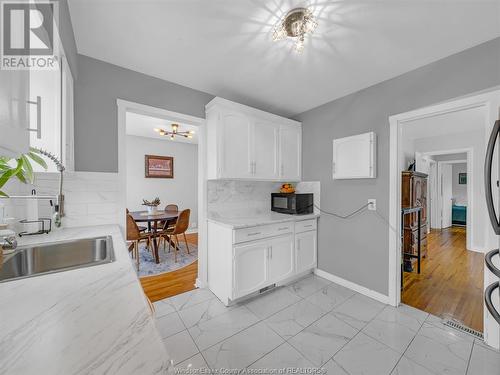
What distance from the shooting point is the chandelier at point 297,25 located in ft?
4.46

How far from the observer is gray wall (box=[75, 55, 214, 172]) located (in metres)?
1.81

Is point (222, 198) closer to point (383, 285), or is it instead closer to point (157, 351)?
point (383, 285)

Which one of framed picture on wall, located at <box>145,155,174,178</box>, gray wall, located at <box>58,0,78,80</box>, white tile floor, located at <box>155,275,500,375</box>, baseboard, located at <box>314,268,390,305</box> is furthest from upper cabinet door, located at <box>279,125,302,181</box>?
framed picture on wall, located at <box>145,155,174,178</box>

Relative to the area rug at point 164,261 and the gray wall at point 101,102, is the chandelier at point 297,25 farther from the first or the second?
the area rug at point 164,261

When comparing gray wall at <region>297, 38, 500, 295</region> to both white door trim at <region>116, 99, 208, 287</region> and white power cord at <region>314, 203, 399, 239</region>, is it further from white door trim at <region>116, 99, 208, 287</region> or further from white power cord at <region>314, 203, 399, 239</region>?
white door trim at <region>116, 99, 208, 287</region>

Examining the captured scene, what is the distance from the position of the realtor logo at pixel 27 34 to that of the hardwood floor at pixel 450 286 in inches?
135

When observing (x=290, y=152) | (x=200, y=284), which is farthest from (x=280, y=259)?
(x=290, y=152)

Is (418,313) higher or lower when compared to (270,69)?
lower

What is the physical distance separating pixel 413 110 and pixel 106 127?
2913 millimetres

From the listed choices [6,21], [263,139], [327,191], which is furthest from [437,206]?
[6,21]

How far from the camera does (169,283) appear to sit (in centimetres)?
261

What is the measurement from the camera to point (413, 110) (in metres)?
1.99

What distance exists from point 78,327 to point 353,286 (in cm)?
268

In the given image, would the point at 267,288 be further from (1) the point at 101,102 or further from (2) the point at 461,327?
(1) the point at 101,102
